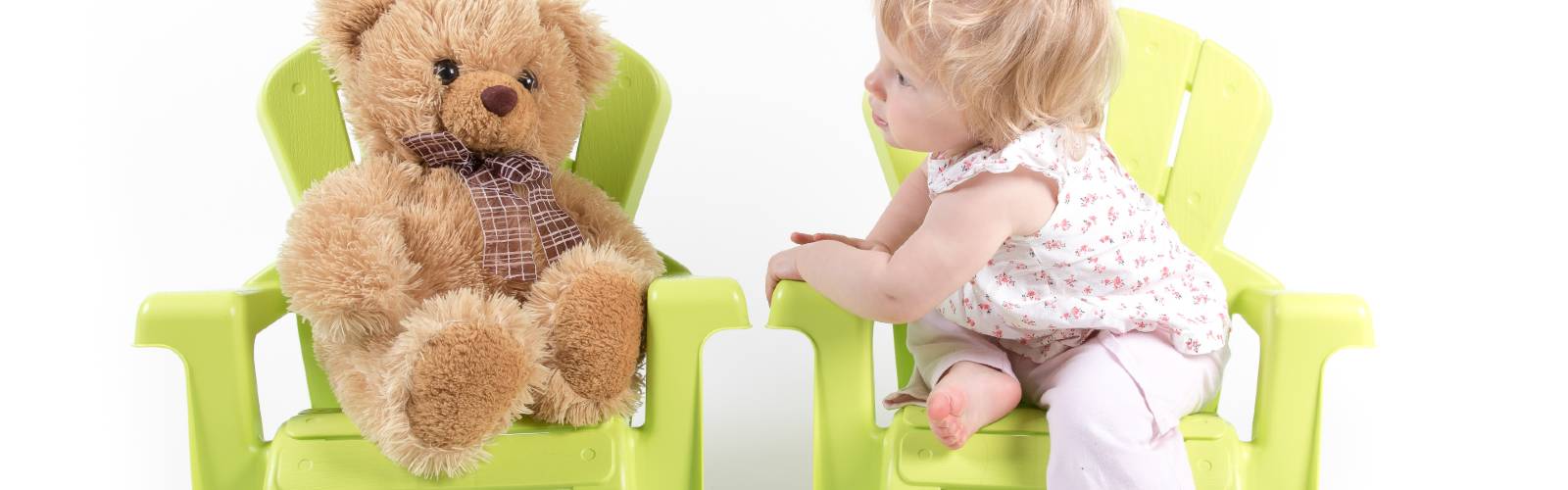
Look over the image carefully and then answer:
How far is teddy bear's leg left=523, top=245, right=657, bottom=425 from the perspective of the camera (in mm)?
1442

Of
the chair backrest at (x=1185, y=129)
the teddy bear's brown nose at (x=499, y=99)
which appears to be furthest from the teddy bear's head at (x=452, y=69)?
the chair backrest at (x=1185, y=129)

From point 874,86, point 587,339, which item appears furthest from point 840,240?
point 587,339

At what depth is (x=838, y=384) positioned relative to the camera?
148 cm

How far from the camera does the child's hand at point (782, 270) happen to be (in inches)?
58.4

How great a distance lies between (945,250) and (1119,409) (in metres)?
0.23

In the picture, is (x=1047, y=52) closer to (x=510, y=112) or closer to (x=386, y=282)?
(x=510, y=112)

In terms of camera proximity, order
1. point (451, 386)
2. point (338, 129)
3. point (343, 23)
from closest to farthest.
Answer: point (451, 386) → point (343, 23) → point (338, 129)

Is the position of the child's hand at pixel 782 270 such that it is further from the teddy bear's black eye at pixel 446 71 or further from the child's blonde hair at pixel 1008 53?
the teddy bear's black eye at pixel 446 71

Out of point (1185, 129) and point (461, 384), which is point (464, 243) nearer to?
point (461, 384)

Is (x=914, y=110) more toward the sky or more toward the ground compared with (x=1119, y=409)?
more toward the sky

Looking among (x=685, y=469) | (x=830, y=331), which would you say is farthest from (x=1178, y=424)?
(x=685, y=469)

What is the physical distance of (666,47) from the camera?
2223 mm

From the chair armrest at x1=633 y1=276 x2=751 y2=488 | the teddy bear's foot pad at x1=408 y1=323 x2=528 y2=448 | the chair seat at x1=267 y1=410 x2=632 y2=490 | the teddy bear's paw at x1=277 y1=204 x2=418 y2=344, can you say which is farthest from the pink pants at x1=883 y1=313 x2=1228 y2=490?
the teddy bear's paw at x1=277 y1=204 x2=418 y2=344

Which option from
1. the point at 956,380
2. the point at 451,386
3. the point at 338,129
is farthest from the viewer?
the point at 338,129
